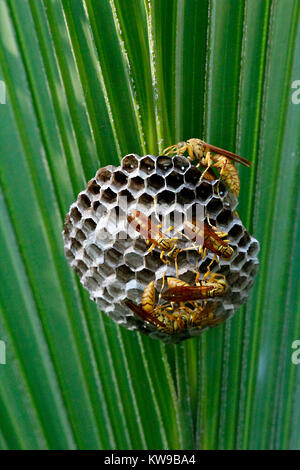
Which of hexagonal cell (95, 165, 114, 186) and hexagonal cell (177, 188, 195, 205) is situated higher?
hexagonal cell (95, 165, 114, 186)

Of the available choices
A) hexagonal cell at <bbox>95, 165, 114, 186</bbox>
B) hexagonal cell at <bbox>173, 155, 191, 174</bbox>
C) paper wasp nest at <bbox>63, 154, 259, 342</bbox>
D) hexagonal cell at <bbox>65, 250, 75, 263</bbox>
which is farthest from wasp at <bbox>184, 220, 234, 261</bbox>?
hexagonal cell at <bbox>65, 250, 75, 263</bbox>

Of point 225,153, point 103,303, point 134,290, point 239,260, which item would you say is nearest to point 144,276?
point 134,290

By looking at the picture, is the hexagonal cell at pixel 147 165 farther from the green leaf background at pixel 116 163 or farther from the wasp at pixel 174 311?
the wasp at pixel 174 311

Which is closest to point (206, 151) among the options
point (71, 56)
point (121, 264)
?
point (121, 264)

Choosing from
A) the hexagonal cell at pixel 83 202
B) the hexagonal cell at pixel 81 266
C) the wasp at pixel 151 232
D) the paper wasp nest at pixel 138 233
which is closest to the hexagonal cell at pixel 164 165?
the paper wasp nest at pixel 138 233

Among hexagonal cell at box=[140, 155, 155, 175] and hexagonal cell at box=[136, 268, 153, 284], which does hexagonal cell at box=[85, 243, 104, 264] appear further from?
hexagonal cell at box=[140, 155, 155, 175]

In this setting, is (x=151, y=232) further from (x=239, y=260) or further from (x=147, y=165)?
(x=239, y=260)
